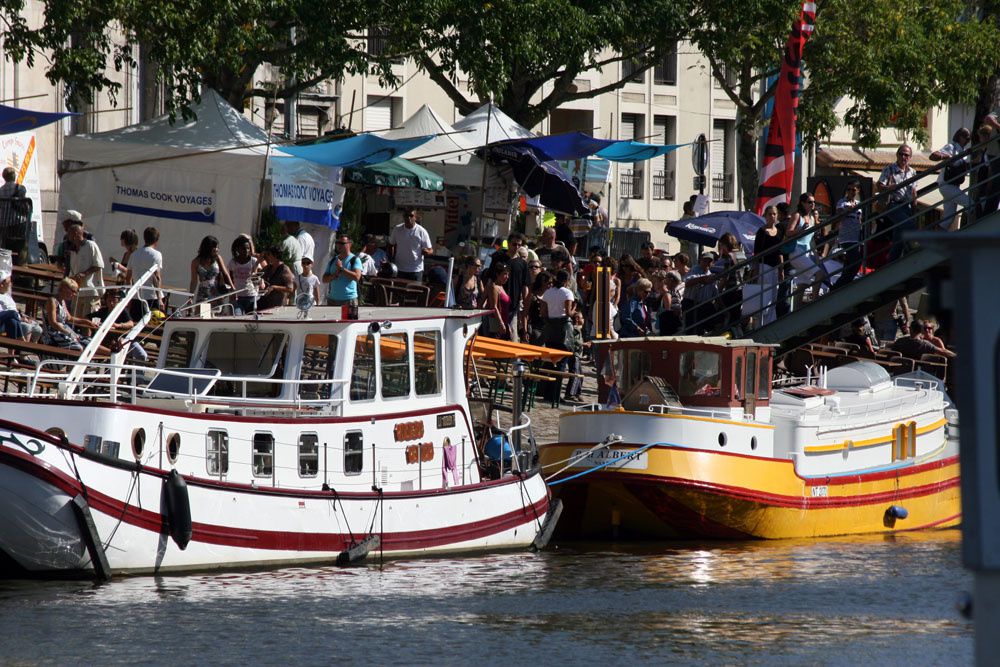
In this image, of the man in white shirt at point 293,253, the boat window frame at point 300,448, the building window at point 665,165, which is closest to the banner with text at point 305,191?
the man in white shirt at point 293,253

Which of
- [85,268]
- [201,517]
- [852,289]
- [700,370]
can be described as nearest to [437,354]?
[201,517]

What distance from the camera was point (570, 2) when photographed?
34.7m

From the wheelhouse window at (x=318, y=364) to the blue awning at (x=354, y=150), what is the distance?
817 centimetres

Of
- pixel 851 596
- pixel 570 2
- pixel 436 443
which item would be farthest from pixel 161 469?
pixel 570 2

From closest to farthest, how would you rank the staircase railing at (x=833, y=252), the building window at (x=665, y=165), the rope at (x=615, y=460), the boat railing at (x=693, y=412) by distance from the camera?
1. the rope at (x=615, y=460)
2. the boat railing at (x=693, y=412)
3. the staircase railing at (x=833, y=252)
4. the building window at (x=665, y=165)

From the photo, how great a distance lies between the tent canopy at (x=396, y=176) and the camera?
99.5ft

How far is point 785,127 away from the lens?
2912 centimetres

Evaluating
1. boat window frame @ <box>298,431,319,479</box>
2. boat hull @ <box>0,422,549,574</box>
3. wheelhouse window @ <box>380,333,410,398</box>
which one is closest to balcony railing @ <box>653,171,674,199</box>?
boat hull @ <box>0,422,549,574</box>

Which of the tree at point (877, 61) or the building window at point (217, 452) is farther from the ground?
the tree at point (877, 61)

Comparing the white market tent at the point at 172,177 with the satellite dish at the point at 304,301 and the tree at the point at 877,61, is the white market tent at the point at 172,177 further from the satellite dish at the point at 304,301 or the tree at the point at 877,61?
the tree at the point at 877,61

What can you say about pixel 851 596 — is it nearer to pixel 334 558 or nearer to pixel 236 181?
pixel 334 558

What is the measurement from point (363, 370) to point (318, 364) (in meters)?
0.52

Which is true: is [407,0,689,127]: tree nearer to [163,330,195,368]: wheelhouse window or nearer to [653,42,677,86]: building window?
[163,330,195,368]: wheelhouse window

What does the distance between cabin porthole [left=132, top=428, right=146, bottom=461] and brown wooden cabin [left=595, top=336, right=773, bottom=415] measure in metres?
6.81
